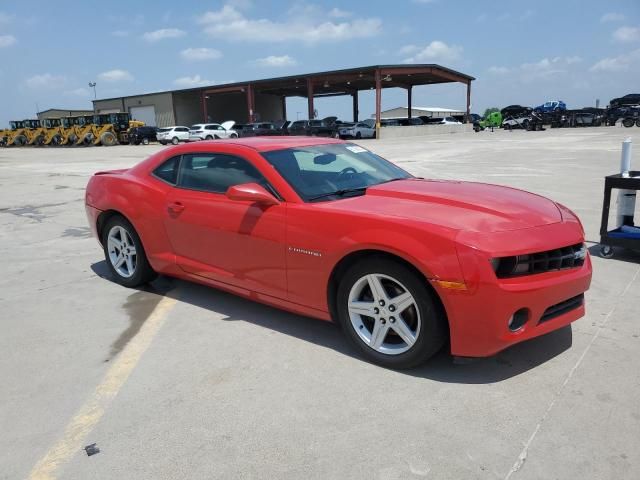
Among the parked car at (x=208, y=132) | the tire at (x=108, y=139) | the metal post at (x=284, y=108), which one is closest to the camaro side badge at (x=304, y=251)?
the parked car at (x=208, y=132)

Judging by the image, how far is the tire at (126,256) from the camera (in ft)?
15.6

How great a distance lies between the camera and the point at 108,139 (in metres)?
43.2

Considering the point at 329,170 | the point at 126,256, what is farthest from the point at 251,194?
the point at 126,256

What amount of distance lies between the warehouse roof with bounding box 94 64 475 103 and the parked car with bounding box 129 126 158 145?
1332cm

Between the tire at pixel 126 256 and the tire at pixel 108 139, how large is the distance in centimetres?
4170

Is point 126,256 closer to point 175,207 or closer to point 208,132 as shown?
point 175,207

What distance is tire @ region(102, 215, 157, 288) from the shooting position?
4762 mm

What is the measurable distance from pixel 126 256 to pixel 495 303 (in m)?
3.59

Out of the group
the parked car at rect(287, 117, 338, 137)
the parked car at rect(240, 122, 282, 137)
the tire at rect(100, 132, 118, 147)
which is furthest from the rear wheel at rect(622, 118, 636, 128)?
the tire at rect(100, 132, 118, 147)

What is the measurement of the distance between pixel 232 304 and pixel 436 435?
2356 millimetres

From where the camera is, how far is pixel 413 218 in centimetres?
303

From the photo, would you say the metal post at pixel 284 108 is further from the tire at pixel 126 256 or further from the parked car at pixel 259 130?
the tire at pixel 126 256

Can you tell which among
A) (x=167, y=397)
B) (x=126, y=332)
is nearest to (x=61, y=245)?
(x=126, y=332)

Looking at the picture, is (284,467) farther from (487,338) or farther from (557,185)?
(557,185)
